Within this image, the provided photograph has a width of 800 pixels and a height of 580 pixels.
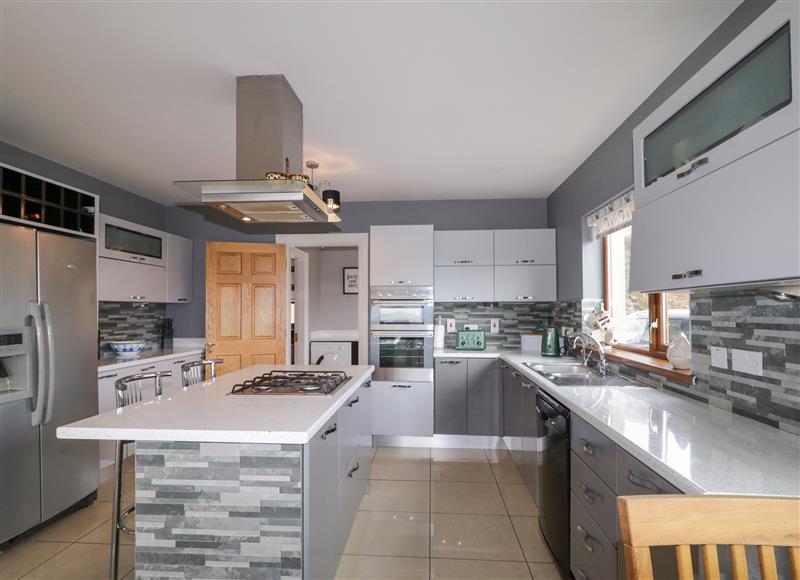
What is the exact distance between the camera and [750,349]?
164 centimetres

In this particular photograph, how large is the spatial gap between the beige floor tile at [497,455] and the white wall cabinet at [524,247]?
182 cm

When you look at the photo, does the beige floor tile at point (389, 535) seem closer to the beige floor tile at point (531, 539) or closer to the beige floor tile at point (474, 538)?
the beige floor tile at point (474, 538)

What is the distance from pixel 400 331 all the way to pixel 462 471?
4.56 ft

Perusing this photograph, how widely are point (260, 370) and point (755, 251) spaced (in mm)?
2792

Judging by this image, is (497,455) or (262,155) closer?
(262,155)

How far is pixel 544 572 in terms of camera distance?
2.17 meters

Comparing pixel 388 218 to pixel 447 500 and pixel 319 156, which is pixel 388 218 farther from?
pixel 447 500

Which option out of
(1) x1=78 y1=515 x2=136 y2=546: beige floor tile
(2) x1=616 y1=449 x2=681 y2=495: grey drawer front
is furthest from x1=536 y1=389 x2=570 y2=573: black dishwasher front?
(1) x1=78 y1=515 x2=136 y2=546: beige floor tile

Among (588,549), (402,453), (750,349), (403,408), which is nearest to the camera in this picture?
(750,349)

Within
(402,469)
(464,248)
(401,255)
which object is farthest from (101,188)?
(402,469)

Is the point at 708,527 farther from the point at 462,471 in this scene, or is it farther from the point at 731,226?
the point at 462,471

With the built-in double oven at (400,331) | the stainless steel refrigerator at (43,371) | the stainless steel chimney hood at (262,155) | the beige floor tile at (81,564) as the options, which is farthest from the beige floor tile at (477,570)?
the stainless steel refrigerator at (43,371)

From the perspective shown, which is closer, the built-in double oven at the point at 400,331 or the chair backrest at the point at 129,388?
the chair backrest at the point at 129,388

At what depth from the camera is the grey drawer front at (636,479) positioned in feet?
4.03
